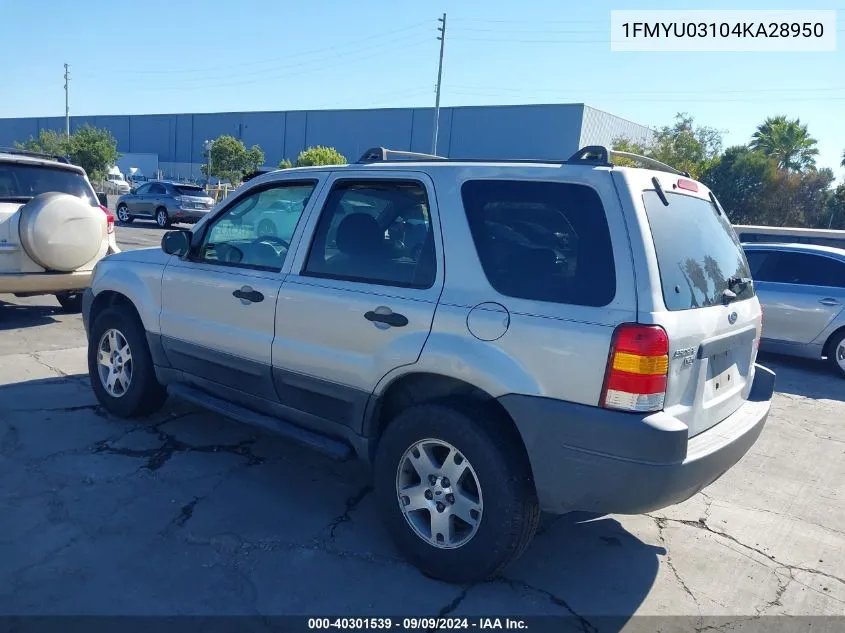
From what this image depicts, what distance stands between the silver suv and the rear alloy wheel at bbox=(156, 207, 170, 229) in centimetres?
2188

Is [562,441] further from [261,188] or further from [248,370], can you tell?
[261,188]

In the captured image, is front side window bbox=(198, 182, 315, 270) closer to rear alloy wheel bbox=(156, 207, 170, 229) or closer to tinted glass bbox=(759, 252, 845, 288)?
tinted glass bbox=(759, 252, 845, 288)

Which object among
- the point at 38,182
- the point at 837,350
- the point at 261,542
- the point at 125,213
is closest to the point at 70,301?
the point at 38,182

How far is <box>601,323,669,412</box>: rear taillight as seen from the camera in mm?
2500

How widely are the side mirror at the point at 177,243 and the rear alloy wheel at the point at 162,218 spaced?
69.9ft

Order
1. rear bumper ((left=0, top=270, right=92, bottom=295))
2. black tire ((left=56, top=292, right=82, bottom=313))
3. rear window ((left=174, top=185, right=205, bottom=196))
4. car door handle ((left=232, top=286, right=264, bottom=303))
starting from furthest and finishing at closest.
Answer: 1. rear window ((left=174, top=185, right=205, bottom=196))
2. black tire ((left=56, top=292, right=82, bottom=313))
3. rear bumper ((left=0, top=270, right=92, bottom=295))
4. car door handle ((left=232, top=286, right=264, bottom=303))

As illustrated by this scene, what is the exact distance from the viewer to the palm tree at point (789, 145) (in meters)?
40.6

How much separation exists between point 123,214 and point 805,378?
24791mm

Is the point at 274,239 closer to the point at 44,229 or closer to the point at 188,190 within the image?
the point at 44,229

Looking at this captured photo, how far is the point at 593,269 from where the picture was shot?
2.64 meters

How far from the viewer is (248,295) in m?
3.81

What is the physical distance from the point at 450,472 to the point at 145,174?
254ft

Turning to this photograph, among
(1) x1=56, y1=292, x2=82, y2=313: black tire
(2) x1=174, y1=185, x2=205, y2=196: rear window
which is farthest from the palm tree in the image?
(1) x1=56, y1=292, x2=82, y2=313: black tire

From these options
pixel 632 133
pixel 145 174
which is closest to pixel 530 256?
pixel 632 133
